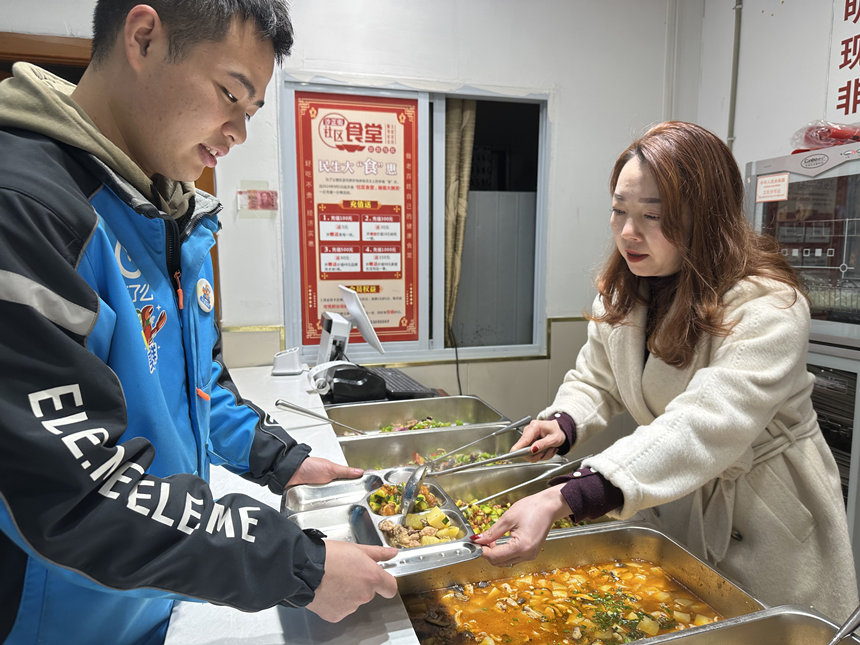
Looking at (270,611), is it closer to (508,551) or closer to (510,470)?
(508,551)

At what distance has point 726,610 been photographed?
104cm

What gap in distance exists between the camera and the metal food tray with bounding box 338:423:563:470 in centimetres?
195

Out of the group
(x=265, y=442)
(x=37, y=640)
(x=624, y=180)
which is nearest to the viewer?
(x=37, y=640)

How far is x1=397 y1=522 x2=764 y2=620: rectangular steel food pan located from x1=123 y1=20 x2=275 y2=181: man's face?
890 millimetres

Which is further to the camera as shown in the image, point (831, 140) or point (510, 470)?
point (831, 140)

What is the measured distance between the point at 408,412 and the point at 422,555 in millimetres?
1510

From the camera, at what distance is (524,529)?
1029 mm

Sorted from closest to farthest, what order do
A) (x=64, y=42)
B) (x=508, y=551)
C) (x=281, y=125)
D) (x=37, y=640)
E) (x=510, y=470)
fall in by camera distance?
1. (x=37, y=640)
2. (x=508, y=551)
3. (x=510, y=470)
4. (x=64, y=42)
5. (x=281, y=125)

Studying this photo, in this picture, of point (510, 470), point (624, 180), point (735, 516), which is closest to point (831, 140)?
point (624, 180)

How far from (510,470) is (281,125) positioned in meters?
2.31

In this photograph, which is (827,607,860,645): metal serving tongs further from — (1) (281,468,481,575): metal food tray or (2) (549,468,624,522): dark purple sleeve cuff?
(1) (281,468,481,575): metal food tray

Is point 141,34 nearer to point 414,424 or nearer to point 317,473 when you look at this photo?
point 317,473

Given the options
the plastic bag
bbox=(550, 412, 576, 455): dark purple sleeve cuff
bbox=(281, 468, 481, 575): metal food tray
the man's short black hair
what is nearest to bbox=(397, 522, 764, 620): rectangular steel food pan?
bbox=(281, 468, 481, 575): metal food tray

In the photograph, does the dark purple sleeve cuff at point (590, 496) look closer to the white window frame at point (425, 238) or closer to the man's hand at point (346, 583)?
the man's hand at point (346, 583)
